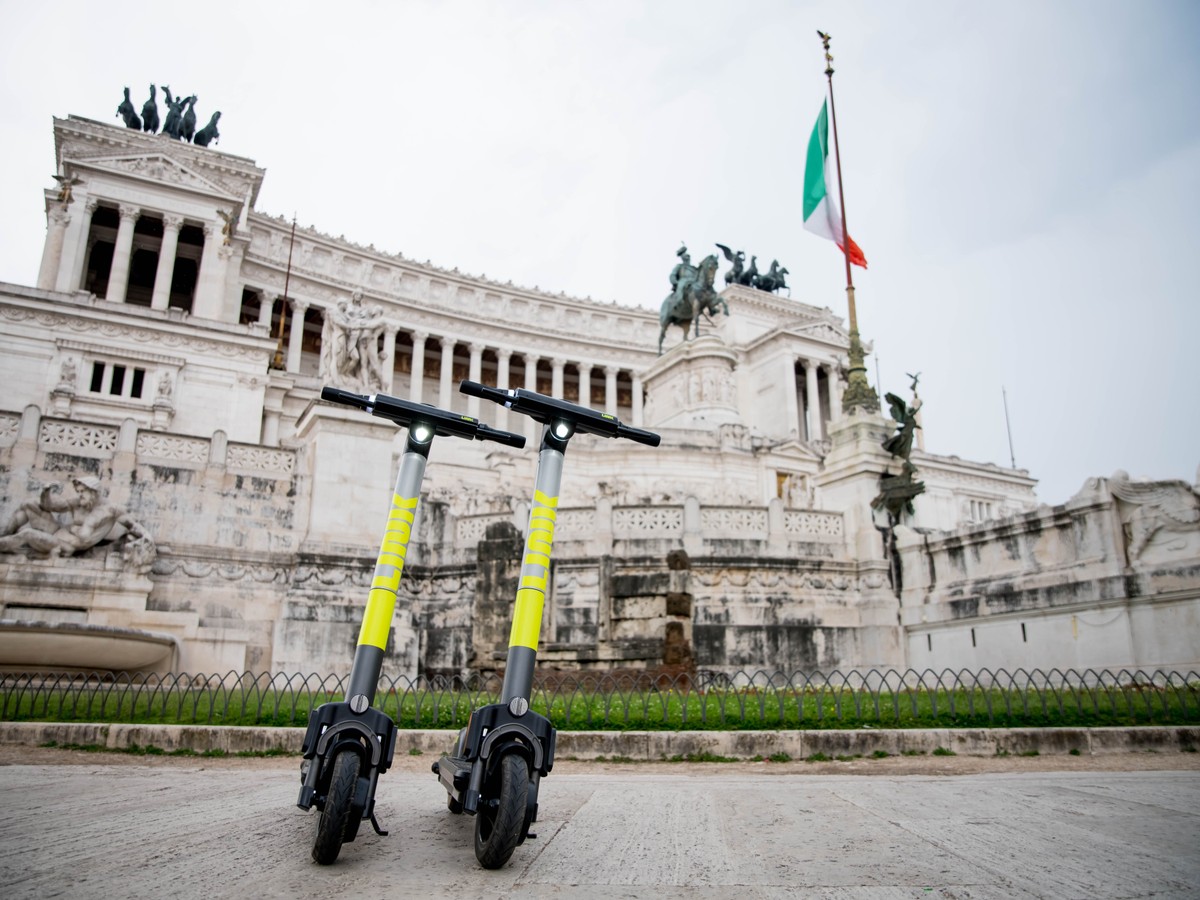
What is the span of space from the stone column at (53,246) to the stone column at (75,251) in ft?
1.12

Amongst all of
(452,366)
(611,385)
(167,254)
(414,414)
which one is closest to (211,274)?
(167,254)

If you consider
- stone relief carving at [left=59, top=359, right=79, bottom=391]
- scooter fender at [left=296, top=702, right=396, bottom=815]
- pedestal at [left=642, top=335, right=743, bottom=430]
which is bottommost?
scooter fender at [left=296, top=702, right=396, bottom=815]

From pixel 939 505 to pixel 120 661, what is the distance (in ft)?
211

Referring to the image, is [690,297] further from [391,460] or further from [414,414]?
[414,414]

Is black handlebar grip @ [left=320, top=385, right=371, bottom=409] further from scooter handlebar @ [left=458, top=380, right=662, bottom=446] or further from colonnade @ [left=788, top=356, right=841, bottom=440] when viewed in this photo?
colonnade @ [left=788, top=356, right=841, bottom=440]

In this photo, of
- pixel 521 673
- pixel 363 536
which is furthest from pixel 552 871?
pixel 363 536

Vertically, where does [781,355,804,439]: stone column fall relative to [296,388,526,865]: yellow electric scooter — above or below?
above

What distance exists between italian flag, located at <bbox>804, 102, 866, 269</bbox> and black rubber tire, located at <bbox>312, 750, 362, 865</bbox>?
105ft

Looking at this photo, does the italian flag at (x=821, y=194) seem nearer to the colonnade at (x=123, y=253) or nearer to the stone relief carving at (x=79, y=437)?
the stone relief carving at (x=79, y=437)

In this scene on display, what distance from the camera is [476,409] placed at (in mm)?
75875

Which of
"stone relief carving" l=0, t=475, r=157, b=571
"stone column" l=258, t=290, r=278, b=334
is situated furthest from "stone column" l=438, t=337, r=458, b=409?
"stone relief carving" l=0, t=475, r=157, b=571

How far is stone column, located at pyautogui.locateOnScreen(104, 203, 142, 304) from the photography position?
5625 cm

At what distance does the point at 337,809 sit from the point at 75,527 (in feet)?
52.6

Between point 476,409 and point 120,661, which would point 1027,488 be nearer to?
point 476,409
